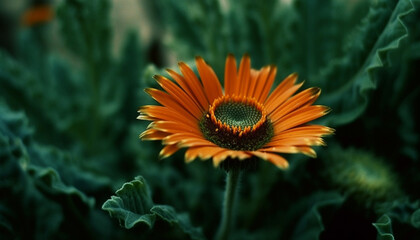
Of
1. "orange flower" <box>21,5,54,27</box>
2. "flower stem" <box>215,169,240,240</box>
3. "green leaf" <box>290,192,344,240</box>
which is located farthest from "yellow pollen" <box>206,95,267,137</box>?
"orange flower" <box>21,5,54,27</box>

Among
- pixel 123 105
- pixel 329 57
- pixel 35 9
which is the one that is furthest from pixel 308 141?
pixel 35 9

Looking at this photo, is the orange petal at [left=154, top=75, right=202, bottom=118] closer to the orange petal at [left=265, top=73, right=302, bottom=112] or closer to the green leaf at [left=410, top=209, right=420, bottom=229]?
the orange petal at [left=265, top=73, right=302, bottom=112]

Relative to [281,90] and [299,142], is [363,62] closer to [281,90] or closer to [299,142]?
[281,90]

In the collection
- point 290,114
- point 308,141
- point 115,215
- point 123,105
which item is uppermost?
point 123,105

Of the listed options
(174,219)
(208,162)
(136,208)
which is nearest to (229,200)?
(174,219)

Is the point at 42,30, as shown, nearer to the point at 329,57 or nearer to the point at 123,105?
the point at 123,105

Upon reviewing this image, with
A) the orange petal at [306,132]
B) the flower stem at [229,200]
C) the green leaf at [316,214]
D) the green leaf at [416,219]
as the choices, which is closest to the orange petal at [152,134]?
the flower stem at [229,200]

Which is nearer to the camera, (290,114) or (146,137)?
(146,137)
